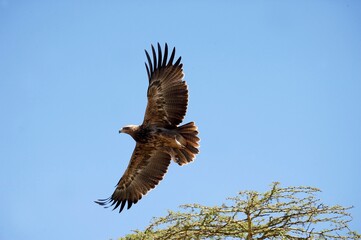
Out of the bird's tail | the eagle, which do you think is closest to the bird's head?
the eagle

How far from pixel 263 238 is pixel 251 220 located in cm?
28

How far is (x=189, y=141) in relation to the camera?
9.89 m

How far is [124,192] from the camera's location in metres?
10.9

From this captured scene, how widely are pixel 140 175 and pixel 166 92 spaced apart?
7.08 ft

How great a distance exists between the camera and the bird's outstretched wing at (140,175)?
34.8 feet

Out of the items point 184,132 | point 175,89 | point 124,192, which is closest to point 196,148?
point 184,132

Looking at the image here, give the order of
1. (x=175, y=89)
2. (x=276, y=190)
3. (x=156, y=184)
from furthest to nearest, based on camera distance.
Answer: (x=156, y=184), (x=175, y=89), (x=276, y=190)

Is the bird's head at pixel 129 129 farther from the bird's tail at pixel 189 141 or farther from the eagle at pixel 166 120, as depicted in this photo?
the bird's tail at pixel 189 141

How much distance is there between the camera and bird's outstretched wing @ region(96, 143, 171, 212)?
34.8ft

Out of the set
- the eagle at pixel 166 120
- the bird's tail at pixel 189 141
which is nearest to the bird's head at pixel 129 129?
the eagle at pixel 166 120

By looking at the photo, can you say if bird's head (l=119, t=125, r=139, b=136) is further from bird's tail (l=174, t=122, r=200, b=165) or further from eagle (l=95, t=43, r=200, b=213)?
bird's tail (l=174, t=122, r=200, b=165)

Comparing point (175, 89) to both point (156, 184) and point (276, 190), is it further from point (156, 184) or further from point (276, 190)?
point (276, 190)

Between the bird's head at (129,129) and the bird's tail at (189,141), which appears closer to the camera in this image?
the bird's tail at (189,141)

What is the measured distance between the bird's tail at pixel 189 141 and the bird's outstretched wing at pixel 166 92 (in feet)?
0.67
